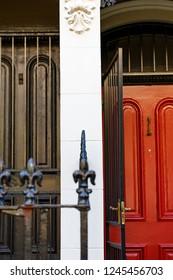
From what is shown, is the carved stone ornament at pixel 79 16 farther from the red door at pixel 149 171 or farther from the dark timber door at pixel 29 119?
the red door at pixel 149 171

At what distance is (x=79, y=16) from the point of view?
4.12 m

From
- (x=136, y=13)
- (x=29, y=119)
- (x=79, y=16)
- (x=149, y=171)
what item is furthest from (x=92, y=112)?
(x=136, y=13)

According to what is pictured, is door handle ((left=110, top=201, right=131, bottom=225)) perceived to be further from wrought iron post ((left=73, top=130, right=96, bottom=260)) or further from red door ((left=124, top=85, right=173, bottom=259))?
wrought iron post ((left=73, top=130, right=96, bottom=260))

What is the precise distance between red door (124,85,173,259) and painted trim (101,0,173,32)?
0.76 metres

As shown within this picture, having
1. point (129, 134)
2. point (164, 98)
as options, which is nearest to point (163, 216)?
point (129, 134)

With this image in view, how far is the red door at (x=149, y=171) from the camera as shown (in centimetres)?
516

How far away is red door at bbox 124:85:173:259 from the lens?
516 cm

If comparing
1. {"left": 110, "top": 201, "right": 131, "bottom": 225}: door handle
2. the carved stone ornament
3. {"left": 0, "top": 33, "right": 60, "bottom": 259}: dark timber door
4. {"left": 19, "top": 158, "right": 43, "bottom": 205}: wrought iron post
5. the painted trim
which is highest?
the painted trim

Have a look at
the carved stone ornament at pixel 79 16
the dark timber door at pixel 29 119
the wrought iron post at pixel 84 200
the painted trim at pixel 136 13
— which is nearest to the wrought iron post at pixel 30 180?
the wrought iron post at pixel 84 200

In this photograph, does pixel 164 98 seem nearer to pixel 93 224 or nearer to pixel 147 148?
pixel 147 148

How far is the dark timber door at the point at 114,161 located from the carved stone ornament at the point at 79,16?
1.28 feet

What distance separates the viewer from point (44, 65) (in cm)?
507

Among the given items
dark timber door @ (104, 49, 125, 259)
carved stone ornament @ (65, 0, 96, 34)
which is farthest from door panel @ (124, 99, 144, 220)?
carved stone ornament @ (65, 0, 96, 34)
